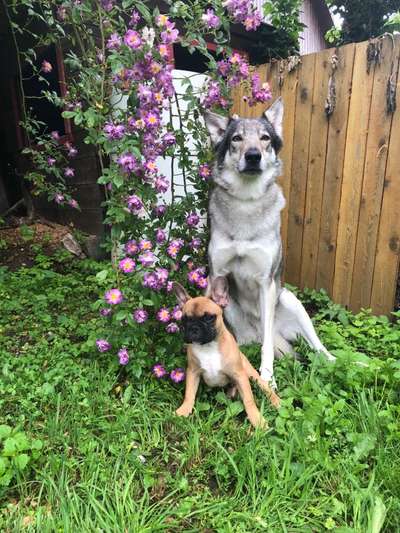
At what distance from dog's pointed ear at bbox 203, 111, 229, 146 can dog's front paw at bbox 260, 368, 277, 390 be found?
5.45ft

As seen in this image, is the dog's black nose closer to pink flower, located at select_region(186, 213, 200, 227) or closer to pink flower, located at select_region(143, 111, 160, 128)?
pink flower, located at select_region(186, 213, 200, 227)

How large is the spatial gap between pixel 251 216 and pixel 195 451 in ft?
5.22

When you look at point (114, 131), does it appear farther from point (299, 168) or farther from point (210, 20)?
point (299, 168)

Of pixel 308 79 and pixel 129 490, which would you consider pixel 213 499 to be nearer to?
pixel 129 490

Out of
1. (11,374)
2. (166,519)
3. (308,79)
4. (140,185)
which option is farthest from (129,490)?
(308,79)

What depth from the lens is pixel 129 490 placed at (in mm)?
1611

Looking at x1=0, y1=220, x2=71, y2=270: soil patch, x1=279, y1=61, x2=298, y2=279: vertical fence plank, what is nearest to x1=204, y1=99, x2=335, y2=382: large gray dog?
x1=279, y1=61, x2=298, y2=279: vertical fence plank

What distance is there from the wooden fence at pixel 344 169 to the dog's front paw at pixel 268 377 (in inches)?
55.9

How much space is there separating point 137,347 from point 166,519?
105 cm

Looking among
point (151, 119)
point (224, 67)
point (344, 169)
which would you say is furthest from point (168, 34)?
point (344, 169)

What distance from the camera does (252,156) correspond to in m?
2.44

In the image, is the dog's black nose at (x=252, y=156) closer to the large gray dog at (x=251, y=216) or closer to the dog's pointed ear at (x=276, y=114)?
the large gray dog at (x=251, y=216)

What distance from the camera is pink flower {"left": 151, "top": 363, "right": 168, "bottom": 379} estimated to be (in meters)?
2.31

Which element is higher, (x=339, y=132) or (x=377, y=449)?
(x=339, y=132)
